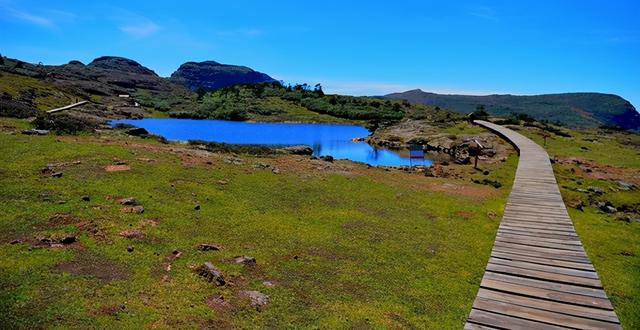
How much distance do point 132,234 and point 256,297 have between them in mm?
5689

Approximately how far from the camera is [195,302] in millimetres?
10164

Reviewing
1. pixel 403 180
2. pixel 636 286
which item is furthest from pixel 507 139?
pixel 636 286

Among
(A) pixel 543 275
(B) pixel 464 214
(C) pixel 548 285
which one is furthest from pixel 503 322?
(B) pixel 464 214

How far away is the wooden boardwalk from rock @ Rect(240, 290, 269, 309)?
512 cm

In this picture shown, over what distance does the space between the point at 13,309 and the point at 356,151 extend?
49671mm

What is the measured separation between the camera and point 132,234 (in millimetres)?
13711

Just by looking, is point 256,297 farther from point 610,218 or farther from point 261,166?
point 610,218

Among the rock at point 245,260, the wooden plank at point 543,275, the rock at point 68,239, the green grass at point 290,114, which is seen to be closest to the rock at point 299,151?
the rock at point 245,260

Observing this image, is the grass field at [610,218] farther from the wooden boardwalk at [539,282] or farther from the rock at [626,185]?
the wooden boardwalk at [539,282]

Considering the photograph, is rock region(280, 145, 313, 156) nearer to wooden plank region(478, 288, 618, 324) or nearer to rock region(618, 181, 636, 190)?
rock region(618, 181, 636, 190)

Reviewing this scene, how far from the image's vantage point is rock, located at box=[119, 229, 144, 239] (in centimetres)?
1356

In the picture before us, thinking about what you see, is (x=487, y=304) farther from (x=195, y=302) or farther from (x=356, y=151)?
(x=356, y=151)

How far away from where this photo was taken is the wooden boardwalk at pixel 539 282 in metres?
8.67

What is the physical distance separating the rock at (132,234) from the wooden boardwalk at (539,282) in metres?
10.8
